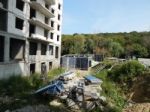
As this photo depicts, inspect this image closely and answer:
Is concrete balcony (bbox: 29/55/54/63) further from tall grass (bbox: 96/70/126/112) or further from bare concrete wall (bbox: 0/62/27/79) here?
tall grass (bbox: 96/70/126/112)

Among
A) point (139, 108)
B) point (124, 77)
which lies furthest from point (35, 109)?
point (124, 77)

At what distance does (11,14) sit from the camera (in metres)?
28.1

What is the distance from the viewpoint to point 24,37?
32.9 m

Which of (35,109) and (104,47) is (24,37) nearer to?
(35,109)

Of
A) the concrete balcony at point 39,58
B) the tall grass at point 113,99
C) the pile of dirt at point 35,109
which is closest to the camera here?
the pile of dirt at point 35,109

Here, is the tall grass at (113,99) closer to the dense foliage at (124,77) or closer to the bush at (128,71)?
the dense foliage at (124,77)

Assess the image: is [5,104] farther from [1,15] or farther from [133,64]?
[133,64]

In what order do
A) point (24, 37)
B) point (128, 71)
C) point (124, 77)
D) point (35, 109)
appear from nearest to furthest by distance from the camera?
point (35, 109) < point (124, 77) < point (128, 71) < point (24, 37)

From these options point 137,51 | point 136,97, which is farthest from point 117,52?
point 136,97

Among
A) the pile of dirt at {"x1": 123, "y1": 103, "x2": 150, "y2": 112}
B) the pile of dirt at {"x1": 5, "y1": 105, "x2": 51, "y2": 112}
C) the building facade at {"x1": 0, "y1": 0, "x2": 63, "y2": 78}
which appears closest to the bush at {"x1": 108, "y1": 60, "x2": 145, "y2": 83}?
the pile of dirt at {"x1": 123, "y1": 103, "x2": 150, "y2": 112}

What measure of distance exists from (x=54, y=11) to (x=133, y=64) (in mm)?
23109

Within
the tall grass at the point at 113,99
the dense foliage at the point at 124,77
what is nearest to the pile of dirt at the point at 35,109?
the tall grass at the point at 113,99

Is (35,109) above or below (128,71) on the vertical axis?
below

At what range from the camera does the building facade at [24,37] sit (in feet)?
88.7
